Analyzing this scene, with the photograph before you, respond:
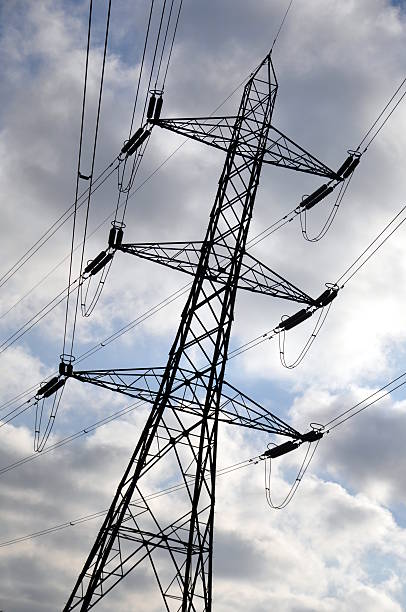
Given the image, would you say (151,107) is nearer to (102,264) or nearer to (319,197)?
(102,264)

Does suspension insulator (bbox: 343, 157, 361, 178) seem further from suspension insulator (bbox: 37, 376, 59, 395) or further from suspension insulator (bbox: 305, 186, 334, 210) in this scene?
suspension insulator (bbox: 37, 376, 59, 395)

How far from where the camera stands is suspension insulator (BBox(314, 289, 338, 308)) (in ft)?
94.4

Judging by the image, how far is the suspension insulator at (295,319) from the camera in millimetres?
29156

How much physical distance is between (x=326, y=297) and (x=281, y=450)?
5.21m

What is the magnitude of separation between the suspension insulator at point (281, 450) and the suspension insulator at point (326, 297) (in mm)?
4495

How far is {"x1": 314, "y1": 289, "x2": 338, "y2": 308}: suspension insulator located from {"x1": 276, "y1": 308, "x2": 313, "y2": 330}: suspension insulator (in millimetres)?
463

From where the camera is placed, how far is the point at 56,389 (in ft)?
99.4

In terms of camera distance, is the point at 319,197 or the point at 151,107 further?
the point at 319,197

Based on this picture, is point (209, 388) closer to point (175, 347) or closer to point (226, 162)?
point (175, 347)

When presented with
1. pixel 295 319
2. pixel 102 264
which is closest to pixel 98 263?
pixel 102 264

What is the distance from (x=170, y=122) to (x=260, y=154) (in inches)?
127

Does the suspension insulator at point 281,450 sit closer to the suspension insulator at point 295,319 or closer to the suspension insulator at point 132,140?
the suspension insulator at point 295,319

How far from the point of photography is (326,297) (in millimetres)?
28781

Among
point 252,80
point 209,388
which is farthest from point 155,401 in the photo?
point 252,80
